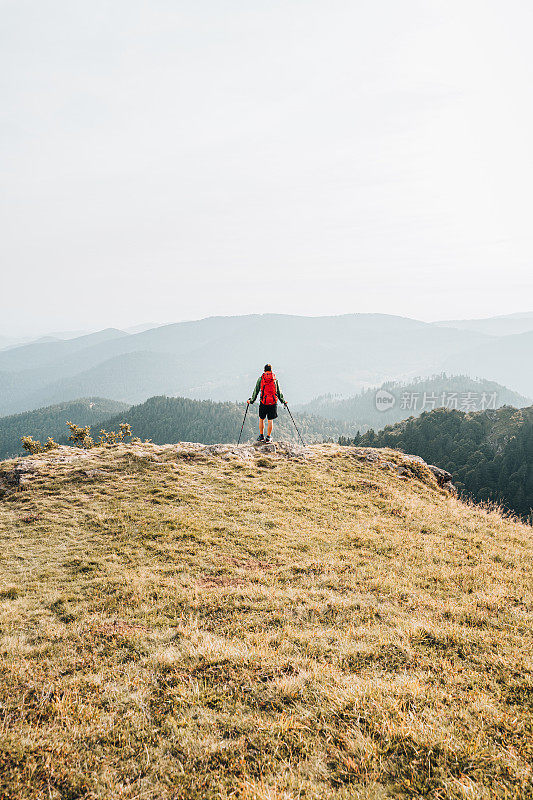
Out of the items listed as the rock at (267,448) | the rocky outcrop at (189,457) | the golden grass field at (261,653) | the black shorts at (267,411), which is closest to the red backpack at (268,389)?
the black shorts at (267,411)

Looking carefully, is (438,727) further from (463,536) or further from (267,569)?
(463,536)

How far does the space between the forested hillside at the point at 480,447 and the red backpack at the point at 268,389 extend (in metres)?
90.7

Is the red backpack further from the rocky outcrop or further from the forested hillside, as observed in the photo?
the forested hillside

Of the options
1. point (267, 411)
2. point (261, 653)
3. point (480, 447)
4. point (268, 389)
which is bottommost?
point (480, 447)

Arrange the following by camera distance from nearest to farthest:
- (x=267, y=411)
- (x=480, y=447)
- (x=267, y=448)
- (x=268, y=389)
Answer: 1. (x=268, y=389)
2. (x=267, y=411)
3. (x=267, y=448)
4. (x=480, y=447)

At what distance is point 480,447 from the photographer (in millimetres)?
120875

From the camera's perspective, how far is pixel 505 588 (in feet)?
27.9

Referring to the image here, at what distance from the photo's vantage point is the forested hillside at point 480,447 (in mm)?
103062

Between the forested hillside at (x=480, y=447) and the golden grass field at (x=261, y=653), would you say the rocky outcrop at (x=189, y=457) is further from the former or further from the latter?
the forested hillside at (x=480, y=447)

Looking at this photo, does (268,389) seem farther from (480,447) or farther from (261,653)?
(480,447)

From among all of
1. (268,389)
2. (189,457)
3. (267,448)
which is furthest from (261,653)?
(267,448)

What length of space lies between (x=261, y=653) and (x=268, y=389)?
1499 centimetres

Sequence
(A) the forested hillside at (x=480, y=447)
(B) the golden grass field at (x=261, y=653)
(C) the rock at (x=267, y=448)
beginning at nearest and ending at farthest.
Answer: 1. (B) the golden grass field at (x=261, y=653)
2. (C) the rock at (x=267, y=448)
3. (A) the forested hillside at (x=480, y=447)

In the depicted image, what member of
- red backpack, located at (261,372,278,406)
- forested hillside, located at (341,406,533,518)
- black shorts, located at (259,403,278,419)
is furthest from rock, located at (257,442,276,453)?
forested hillside, located at (341,406,533,518)
